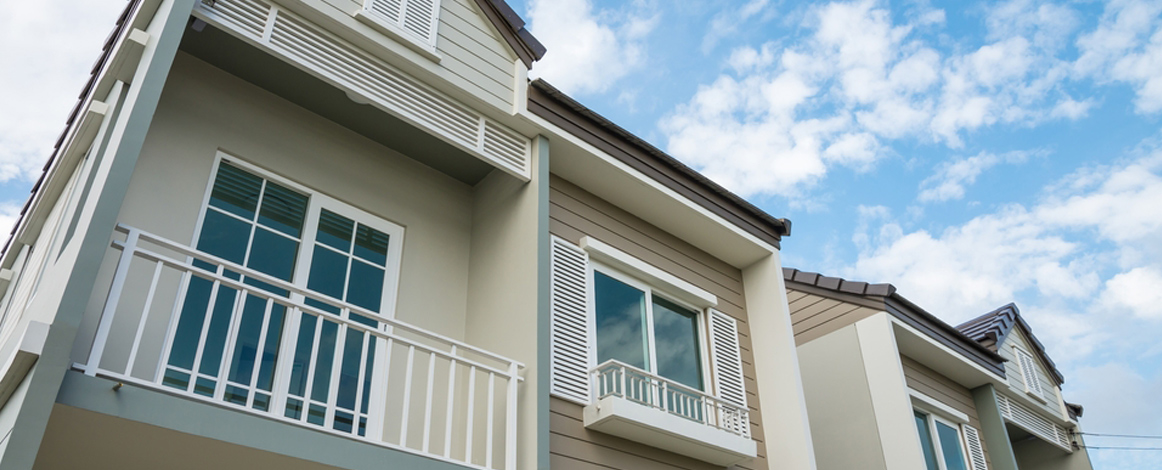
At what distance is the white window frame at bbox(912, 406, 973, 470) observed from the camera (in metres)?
9.84

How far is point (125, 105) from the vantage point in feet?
14.5

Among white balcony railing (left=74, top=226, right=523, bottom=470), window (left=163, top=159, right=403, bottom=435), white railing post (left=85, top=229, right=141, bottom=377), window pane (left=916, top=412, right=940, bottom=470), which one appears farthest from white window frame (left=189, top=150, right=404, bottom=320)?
window pane (left=916, top=412, right=940, bottom=470)

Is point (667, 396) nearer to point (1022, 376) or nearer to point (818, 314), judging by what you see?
point (818, 314)

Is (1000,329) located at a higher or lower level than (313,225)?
higher

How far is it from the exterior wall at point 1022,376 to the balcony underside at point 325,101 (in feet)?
29.2

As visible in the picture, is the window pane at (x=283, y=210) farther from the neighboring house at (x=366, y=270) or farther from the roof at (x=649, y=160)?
the roof at (x=649, y=160)

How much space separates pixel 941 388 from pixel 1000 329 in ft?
5.75

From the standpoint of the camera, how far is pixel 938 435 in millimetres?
10078

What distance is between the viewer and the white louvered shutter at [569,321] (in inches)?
243

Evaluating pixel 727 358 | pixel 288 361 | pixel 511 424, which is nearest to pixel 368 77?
pixel 288 361

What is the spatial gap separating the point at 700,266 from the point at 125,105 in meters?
5.43

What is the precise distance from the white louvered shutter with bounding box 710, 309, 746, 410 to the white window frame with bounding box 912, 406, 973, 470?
3402 mm

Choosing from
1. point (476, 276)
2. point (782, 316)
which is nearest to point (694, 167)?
point (782, 316)

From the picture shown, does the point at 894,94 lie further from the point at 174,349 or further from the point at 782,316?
the point at 174,349
